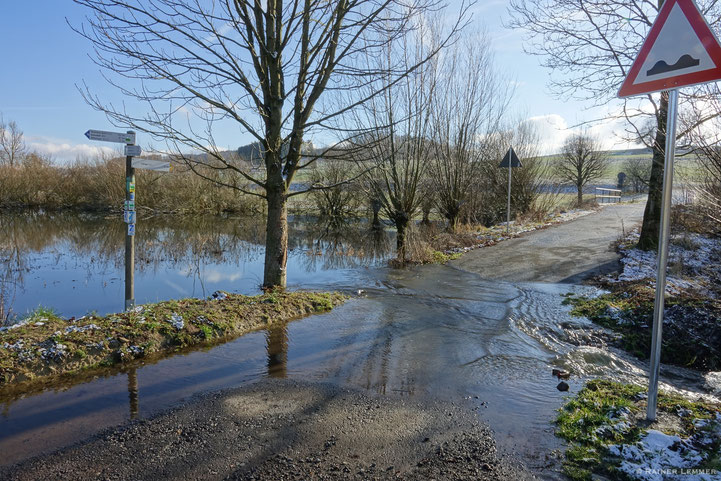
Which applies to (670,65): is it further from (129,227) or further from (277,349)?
(129,227)

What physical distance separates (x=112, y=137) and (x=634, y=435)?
264 inches

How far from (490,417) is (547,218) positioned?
1945 centimetres

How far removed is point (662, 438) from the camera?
3.16 m

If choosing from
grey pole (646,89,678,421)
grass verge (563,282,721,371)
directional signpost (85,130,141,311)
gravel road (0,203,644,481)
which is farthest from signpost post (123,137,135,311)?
grass verge (563,282,721,371)

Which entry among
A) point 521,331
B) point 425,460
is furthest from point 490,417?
point 521,331

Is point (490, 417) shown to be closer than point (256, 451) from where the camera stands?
No

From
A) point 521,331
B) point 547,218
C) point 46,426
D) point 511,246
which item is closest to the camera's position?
point 46,426

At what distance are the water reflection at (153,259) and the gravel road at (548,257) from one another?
3282 mm

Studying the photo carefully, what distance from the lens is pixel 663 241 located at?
11.0ft

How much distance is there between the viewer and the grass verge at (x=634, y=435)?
290 cm

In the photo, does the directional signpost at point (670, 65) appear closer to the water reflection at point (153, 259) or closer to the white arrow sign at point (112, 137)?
the white arrow sign at point (112, 137)

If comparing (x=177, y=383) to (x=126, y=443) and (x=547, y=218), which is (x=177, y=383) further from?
(x=547, y=218)

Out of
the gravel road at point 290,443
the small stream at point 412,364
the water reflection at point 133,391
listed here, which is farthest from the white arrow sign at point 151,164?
the gravel road at point 290,443

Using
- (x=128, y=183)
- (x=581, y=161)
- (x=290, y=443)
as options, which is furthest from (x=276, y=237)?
(x=581, y=161)
